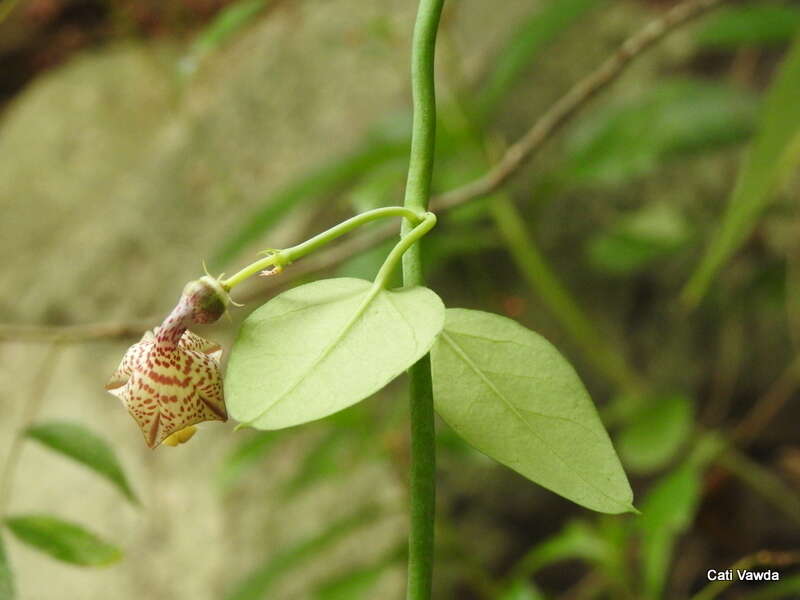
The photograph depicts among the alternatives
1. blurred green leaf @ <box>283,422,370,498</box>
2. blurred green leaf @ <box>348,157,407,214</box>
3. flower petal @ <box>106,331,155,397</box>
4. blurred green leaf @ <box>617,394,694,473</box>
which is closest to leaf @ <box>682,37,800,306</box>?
flower petal @ <box>106,331,155,397</box>

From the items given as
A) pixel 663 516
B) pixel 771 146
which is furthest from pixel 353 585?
pixel 771 146


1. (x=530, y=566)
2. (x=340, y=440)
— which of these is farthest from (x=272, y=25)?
(x=530, y=566)

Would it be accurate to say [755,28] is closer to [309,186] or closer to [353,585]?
[309,186]

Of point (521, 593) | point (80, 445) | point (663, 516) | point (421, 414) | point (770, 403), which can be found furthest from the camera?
point (770, 403)

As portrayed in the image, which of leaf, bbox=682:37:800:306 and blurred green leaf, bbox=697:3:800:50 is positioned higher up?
blurred green leaf, bbox=697:3:800:50

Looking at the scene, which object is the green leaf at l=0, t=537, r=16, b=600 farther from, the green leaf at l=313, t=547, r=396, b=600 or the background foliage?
the green leaf at l=313, t=547, r=396, b=600

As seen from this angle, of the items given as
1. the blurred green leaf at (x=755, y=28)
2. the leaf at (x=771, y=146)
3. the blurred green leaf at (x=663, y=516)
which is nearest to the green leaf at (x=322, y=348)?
the leaf at (x=771, y=146)

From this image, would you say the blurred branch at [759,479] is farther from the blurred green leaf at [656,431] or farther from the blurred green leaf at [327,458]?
the blurred green leaf at [327,458]
